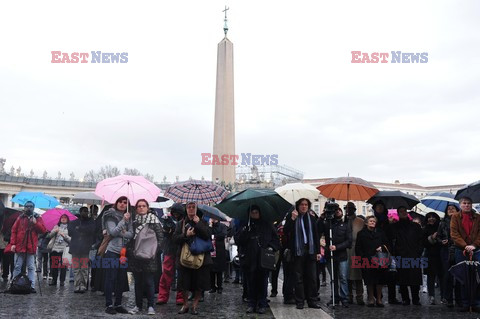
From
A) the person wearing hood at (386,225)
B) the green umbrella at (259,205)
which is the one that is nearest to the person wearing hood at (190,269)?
the green umbrella at (259,205)

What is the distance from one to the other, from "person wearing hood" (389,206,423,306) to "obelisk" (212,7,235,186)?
21.7 m

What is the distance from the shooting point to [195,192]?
337 inches

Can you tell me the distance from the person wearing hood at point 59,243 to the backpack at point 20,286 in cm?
164

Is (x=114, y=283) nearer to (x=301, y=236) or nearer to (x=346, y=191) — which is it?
(x=301, y=236)

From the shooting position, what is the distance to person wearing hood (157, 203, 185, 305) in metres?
8.62

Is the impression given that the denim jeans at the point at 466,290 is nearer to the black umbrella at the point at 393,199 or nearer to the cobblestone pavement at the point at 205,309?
the cobblestone pavement at the point at 205,309

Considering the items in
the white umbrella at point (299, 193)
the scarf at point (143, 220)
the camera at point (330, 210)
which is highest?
the white umbrella at point (299, 193)

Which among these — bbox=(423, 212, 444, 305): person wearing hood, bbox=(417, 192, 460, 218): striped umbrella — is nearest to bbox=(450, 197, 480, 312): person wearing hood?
bbox=(423, 212, 444, 305): person wearing hood

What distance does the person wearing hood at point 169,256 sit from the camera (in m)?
8.62

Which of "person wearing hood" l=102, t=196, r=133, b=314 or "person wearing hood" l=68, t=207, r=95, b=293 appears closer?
"person wearing hood" l=102, t=196, r=133, b=314

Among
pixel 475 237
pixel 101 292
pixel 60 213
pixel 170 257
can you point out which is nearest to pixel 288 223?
pixel 170 257

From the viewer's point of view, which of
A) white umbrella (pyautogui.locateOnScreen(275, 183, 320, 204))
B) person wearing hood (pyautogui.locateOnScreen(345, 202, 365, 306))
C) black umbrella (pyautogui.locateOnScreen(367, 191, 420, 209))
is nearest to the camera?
person wearing hood (pyautogui.locateOnScreen(345, 202, 365, 306))

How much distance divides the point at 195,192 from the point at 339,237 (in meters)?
2.84

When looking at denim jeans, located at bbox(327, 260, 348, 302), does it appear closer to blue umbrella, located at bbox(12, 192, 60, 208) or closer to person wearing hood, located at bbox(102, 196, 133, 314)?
person wearing hood, located at bbox(102, 196, 133, 314)
